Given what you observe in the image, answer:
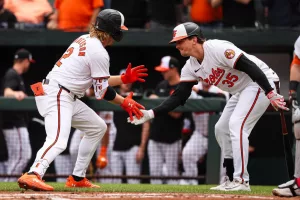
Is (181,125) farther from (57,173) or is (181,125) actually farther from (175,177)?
(57,173)

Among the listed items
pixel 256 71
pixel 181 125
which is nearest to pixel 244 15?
pixel 181 125

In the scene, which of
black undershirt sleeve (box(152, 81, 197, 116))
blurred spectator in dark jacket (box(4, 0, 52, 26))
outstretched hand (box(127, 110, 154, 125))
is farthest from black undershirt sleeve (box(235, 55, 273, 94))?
blurred spectator in dark jacket (box(4, 0, 52, 26))

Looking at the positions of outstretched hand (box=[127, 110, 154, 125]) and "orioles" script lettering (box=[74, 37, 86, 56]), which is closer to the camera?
"orioles" script lettering (box=[74, 37, 86, 56])

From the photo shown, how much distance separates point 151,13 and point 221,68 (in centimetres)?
500

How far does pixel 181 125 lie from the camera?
11.5 metres

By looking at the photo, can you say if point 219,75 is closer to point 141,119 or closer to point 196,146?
point 141,119

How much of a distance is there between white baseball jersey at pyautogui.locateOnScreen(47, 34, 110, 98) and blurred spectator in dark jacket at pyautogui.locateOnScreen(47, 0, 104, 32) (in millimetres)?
4317

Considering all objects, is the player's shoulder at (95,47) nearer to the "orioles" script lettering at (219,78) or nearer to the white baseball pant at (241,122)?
the "orioles" script lettering at (219,78)

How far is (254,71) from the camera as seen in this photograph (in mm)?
7820

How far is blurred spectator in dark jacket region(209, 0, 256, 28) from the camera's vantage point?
12398 millimetres

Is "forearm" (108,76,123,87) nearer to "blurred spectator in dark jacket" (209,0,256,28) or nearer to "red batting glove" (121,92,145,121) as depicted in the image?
"red batting glove" (121,92,145,121)

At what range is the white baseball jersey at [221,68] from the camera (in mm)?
7965

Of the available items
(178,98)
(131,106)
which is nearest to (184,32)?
(178,98)

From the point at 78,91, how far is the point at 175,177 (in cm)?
360
